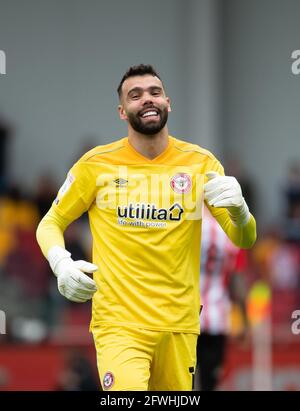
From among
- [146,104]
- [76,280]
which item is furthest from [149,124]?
[76,280]

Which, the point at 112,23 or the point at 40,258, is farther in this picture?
the point at 112,23

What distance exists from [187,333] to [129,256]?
571 mm

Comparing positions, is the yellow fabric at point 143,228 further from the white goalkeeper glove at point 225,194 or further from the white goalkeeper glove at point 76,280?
the white goalkeeper glove at point 76,280

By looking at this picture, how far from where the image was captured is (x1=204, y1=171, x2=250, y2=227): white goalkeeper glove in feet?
21.4

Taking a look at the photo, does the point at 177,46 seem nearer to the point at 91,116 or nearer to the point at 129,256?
the point at 91,116

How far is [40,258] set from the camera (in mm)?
14281

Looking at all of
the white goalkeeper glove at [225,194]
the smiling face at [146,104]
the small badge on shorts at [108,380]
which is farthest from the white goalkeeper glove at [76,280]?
the smiling face at [146,104]

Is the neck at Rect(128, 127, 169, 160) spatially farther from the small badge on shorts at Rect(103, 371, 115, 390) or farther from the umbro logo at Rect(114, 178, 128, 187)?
the small badge on shorts at Rect(103, 371, 115, 390)

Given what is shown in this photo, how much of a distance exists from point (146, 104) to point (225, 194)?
73cm

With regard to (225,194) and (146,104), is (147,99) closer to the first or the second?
(146,104)

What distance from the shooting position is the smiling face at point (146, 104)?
676 cm

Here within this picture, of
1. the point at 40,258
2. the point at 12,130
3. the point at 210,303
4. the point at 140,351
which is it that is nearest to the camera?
the point at 140,351

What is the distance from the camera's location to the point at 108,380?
21.6ft
